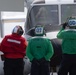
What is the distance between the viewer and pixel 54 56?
10.1 m

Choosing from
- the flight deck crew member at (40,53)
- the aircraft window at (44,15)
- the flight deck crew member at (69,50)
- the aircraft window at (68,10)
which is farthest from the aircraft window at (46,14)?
the flight deck crew member at (40,53)

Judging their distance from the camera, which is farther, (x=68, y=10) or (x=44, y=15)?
(x=68, y=10)

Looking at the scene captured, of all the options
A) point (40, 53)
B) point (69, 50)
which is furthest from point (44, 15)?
point (40, 53)

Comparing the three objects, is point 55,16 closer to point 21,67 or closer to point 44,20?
point 44,20

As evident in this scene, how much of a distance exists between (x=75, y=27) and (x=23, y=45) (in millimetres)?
1307

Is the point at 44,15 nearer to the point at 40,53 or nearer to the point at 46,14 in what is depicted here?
the point at 46,14

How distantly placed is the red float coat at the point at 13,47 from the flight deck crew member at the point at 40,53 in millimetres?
314

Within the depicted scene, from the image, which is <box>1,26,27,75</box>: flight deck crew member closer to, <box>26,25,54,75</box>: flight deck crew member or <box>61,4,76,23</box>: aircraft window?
<box>26,25,54,75</box>: flight deck crew member

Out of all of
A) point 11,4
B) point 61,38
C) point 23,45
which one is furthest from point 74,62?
point 11,4

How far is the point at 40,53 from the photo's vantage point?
9.21m

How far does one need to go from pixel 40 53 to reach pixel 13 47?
2.33ft

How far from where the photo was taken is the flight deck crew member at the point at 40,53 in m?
9.20

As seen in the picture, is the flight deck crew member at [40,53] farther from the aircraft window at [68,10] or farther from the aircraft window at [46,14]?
the aircraft window at [68,10]

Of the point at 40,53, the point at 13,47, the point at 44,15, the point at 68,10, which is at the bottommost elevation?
the point at 40,53
